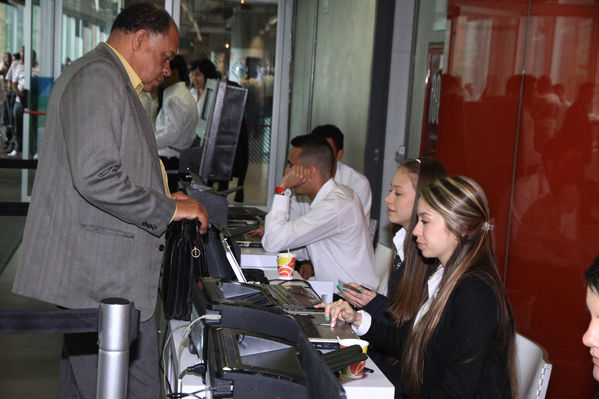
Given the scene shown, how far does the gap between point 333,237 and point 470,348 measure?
1.84m

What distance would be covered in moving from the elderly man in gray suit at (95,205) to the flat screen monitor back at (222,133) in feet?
4.99

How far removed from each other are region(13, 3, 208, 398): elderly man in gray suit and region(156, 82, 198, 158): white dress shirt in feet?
11.7

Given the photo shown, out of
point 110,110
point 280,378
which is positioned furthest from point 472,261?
point 110,110

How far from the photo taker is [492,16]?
162 inches

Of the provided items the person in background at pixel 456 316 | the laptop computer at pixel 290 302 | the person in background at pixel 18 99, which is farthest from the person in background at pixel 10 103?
the person in background at pixel 456 316

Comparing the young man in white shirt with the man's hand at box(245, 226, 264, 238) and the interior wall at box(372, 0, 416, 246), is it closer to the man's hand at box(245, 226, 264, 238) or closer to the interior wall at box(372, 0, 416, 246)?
the man's hand at box(245, 226, 264, 238)

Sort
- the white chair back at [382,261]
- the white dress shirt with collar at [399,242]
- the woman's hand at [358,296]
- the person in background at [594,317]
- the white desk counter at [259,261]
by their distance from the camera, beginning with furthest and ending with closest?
the white chair back at [382,261] → the white desk counter at [259,261] → the white dress shirt with collar at [399,242] → the woman's hand at [358,296] → the person in background at [594,317]

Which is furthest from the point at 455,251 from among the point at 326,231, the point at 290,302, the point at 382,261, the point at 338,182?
the point at 338,182

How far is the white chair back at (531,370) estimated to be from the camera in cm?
208

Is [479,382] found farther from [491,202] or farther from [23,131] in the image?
[23,131]

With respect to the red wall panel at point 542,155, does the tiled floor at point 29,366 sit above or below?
below

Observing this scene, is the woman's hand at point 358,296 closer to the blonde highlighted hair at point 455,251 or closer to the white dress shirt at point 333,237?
the blonde highlighted hair at point 455,251

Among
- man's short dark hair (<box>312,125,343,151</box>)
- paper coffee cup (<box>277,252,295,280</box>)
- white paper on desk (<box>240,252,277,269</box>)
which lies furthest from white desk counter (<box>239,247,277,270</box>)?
man's short dark hair (<box>312,125,343,151</box>)

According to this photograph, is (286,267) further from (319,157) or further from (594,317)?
(594,317)
